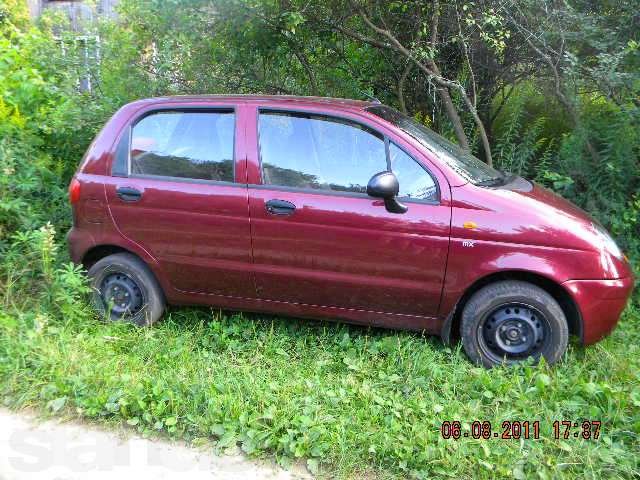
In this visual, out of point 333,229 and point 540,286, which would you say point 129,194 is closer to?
point 333,229

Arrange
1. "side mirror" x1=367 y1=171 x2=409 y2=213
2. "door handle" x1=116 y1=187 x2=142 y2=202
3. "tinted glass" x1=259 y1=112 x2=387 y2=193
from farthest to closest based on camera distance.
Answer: "door handle" x1=116 y1=187 x2=142 y2=202 → "tinted glass" x1=259 y1=112 x2=387 y2=193 → "side mirror" x1=367 y1=171 x2=409 y2=213

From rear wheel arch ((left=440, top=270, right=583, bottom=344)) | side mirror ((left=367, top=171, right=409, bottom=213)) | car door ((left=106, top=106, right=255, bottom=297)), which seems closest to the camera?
side mirror ((left=367, top=171, right=409, bottom=213))

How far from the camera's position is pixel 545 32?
5496mm

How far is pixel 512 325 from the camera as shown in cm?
357

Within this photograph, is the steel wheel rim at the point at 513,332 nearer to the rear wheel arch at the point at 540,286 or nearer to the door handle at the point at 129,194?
the rear wheel arch at the point at 540,286

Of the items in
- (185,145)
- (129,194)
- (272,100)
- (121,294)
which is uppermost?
(272,100)

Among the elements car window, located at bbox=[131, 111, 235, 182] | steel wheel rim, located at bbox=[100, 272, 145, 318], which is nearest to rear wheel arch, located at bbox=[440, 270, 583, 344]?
car window, located at bbox=[131, 111, 235, 182]

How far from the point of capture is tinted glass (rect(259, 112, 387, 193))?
12.1 ft

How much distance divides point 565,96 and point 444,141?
2355 mm

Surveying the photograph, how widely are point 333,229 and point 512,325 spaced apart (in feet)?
4.26

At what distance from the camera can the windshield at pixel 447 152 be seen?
3.75m

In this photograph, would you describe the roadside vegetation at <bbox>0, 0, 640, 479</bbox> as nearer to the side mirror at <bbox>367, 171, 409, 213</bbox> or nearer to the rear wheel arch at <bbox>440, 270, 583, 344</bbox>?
the rear wheel arch at <bbox>440, 270, 583, 344</bbox>

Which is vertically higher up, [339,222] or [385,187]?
[385,187]

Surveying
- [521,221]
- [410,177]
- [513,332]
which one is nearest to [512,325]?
[513,332]
